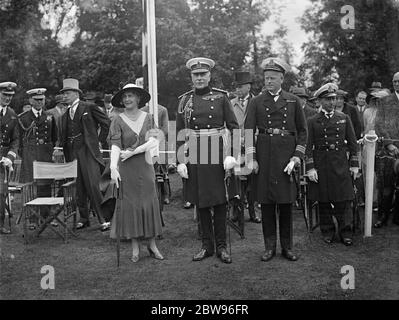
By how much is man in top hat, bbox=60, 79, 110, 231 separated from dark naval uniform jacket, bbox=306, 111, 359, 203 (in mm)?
3172

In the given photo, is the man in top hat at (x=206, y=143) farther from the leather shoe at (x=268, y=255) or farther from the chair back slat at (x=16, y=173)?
the chair back slat at (x=16, y=173)

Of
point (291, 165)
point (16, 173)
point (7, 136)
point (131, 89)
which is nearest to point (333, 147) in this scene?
point (291, 165)

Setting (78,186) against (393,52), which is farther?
(393,52)

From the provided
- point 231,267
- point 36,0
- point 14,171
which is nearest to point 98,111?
point 14,171

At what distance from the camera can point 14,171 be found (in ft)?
27.7

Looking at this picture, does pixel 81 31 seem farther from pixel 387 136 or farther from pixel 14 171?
pixel 387 136

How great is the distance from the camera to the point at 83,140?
7.57 meters

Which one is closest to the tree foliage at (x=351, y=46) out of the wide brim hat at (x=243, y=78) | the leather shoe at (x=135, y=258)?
the wide brim hat at (x=243, y=78)

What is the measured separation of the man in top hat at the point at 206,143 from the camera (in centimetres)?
555

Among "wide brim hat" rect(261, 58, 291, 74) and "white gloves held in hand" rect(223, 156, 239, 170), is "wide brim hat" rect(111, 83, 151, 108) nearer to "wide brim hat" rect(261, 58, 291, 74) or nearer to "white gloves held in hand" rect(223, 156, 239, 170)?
"white gloves held in hand" rect(223, 156, 239, 170)

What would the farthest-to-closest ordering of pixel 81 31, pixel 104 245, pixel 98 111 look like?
1. pixel 81 31
2. pixel 98 111
3. pixel 104 245

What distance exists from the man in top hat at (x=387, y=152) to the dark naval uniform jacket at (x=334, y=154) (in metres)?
0.93
